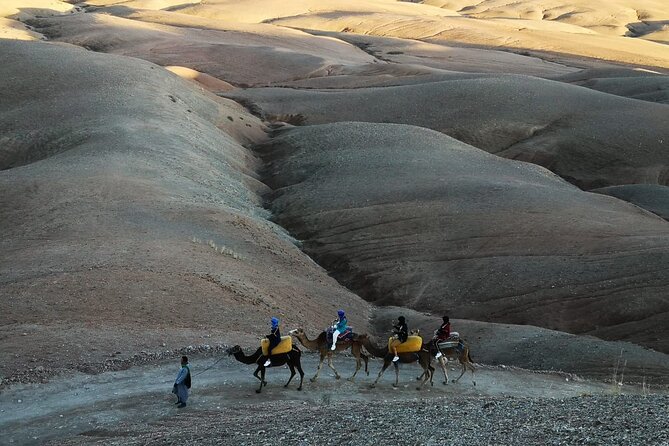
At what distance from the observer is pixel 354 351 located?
689 inches

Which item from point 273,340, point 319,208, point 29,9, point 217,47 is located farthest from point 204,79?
point 273,340

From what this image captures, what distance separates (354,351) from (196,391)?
362cm

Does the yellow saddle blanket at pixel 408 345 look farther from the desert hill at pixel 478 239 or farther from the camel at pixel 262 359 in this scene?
the desert hill at pixel 478 239

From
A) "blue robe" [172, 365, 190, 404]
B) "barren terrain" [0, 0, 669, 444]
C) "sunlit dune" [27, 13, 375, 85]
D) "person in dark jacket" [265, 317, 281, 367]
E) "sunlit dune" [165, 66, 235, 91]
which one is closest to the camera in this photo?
"barren terrain" [0, 0, 669, 444]

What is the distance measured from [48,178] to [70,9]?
82.4 m

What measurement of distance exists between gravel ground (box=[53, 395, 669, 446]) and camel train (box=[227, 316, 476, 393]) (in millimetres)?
1505

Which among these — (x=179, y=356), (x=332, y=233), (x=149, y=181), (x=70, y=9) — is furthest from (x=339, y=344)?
(x=70, y=9)

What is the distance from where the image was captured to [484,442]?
1102cm

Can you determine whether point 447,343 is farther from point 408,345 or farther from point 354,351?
point 354,351

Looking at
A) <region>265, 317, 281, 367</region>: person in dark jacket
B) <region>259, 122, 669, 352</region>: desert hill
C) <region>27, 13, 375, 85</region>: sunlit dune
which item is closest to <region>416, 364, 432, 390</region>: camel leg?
<region>265, 317, 281, 367</region>: person in dark jacket

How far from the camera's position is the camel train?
52.0ft

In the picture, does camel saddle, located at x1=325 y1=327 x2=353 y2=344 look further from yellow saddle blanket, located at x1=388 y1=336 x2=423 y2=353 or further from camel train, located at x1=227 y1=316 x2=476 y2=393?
yellow saddle blanket, located at x1=388 y1=336 x2=423 y2=353

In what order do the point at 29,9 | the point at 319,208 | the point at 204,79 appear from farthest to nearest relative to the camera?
the point at 29,9
the point at 204,79
the point at 319,208

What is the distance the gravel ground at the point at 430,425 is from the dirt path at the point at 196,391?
72cm
